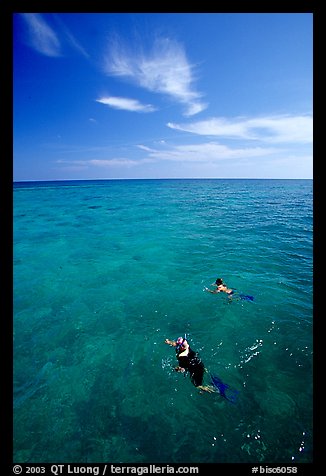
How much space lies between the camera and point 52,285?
1583cm

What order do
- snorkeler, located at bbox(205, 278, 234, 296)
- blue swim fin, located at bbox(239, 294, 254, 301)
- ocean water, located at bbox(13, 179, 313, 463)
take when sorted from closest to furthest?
1. ocean water, located at bbox(13, 179, 313, 463)
2. blue swim fin, located at bbox(239, 294, 254, 301)
3. snorkeler, located at bbox(205, 278, 234, 296)

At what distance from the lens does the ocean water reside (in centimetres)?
675

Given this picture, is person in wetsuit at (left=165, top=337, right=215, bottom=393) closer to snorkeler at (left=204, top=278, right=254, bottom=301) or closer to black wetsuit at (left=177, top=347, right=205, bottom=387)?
black wetsuit at (left=177, top=347, right=205, bottom=387)

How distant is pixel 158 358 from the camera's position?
31.3 ft

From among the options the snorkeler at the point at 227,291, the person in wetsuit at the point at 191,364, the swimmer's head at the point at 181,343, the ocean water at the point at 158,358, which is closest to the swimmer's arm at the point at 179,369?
the ocean water at the point at 158,358

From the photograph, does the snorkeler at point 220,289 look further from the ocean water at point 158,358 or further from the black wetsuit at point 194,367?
the black wetsuit at point 194,367

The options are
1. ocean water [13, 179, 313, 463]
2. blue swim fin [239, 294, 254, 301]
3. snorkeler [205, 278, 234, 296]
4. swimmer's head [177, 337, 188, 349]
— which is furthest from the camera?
snorkeler [205, 278, 234, 296]

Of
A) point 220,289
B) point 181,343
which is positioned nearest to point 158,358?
point 181,343

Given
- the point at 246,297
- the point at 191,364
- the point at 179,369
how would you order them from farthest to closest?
the point at 246,297 → the point at 179,369 → the point at 191,364

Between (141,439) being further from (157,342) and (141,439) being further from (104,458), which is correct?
(157,342)

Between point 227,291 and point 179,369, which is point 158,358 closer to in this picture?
point 179,369

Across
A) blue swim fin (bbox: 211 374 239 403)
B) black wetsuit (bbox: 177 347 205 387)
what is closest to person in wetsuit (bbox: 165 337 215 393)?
black wetsuit (bbox: 177 347 205 387)

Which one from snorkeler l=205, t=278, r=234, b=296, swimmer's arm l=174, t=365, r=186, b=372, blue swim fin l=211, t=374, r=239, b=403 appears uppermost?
snorkeler l=205, t=278, r=234, b=296
